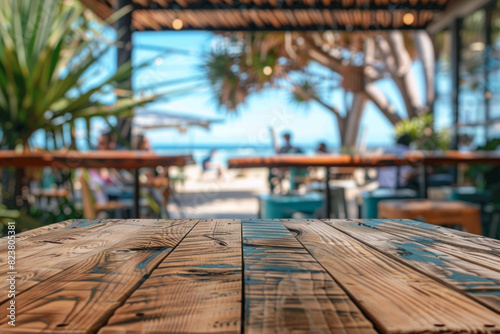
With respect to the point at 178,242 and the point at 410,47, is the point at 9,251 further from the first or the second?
the point at 410,47

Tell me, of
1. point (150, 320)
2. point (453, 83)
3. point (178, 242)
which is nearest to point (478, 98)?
point (453, 83)

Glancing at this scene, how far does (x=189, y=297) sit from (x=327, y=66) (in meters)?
10.0

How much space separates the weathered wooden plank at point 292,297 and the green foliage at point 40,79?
3.93 ft

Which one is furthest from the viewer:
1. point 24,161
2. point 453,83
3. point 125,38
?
point 453,83

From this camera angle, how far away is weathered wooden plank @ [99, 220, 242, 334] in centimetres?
46

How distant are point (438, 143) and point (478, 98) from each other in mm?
872

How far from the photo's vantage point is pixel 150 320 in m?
0.48

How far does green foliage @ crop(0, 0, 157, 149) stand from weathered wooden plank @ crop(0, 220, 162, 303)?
2.29 ft

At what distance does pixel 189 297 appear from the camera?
55 centimetres

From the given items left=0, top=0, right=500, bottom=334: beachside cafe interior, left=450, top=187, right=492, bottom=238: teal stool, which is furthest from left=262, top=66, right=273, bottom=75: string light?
left=450, top=187, right=492, bottom=238: teal stool

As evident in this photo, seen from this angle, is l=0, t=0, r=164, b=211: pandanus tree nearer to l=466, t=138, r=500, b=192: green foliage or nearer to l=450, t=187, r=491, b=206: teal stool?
l=450, t=187, r=491, b=206: teal stool

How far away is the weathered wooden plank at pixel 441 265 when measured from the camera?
1.91 ft

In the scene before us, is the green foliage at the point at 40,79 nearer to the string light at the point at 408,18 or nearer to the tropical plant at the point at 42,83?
the tropical plant at the point at 42,83

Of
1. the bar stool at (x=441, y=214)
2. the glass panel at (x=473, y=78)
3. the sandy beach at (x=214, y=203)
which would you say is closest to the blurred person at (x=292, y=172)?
the sandy beach at (x=214, y=203)
